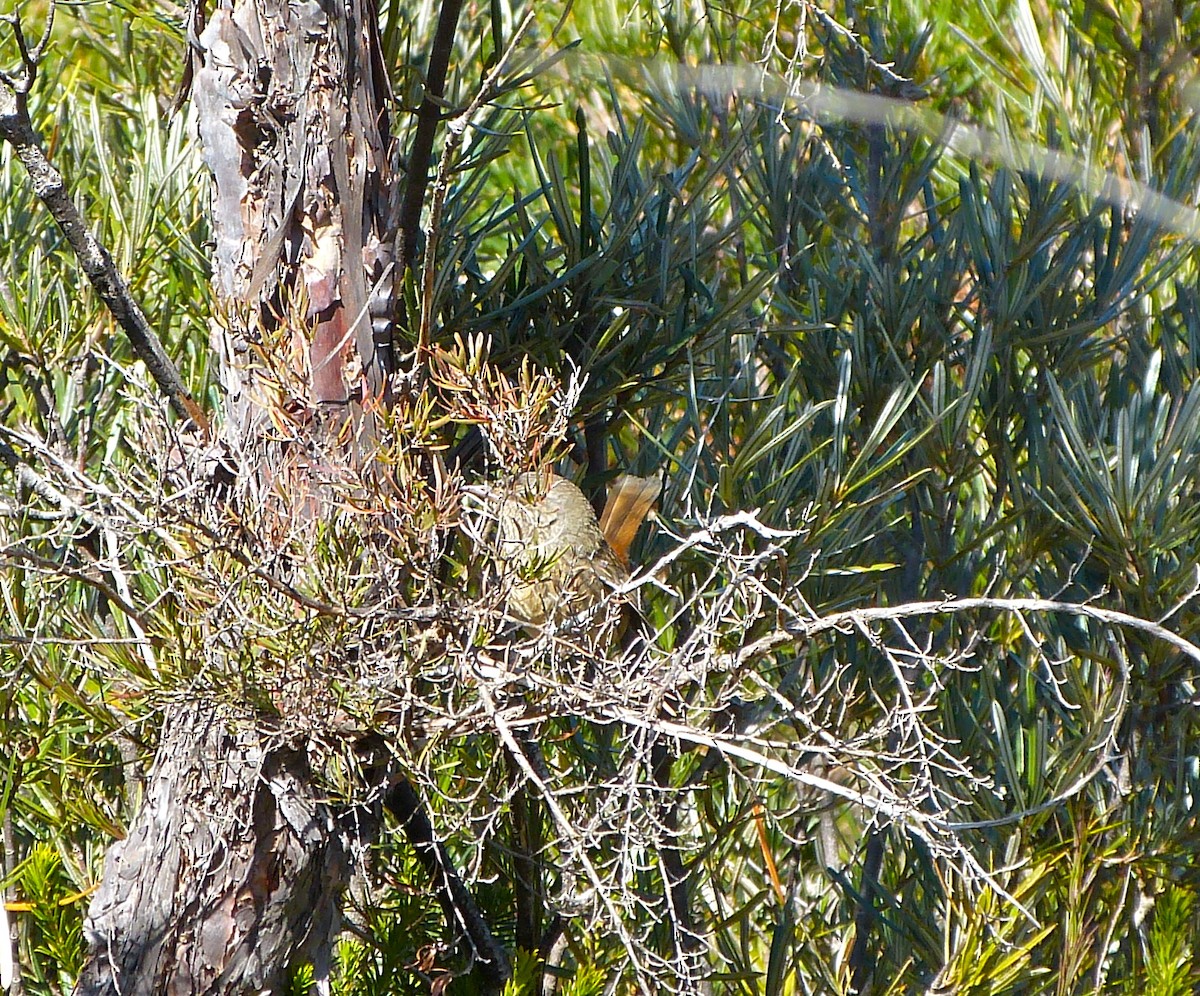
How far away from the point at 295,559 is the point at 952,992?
740mm

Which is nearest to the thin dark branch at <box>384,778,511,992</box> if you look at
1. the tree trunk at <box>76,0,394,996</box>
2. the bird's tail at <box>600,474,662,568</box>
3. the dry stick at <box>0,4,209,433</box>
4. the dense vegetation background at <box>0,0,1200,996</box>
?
the dense vegetation background at <box>0,0,1200,996</box>

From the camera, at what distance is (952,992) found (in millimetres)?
1140

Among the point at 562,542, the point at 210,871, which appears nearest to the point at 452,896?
the point at 210,871

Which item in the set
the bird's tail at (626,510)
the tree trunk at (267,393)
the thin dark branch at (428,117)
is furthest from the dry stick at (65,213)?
the bird's tail at (626,510)

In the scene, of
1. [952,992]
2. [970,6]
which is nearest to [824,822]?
[952,992]

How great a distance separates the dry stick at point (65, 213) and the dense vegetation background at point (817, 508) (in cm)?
6

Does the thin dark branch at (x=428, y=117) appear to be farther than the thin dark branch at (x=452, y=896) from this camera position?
No

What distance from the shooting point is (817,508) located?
1.08 metres

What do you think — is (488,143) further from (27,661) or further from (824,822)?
(824,822)

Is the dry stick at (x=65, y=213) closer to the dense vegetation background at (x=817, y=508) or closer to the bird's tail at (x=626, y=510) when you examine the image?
the dense vegetation background at (x=817, y=508)

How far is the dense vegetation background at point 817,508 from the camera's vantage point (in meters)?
1.08

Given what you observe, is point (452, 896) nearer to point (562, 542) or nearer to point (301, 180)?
point (562, 542)

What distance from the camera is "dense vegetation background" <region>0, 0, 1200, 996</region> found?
1077 mm

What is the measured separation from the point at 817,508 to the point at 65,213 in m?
0.65
